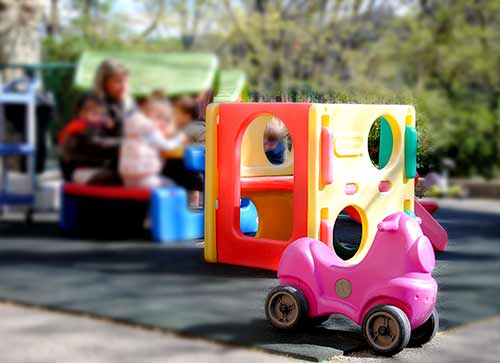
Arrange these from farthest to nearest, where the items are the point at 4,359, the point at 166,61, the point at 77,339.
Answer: the point at 166,61
the point at 77,339
the point at 4,359

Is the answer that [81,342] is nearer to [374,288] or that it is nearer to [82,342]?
[82,342]

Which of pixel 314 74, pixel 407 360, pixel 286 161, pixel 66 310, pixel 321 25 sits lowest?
pixel 66 310

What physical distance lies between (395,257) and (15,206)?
7268 mm

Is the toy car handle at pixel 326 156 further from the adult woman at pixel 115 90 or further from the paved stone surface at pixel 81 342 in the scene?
the adult woman at pixel 115 90

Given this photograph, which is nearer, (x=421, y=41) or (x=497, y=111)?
(x=421, y=41)

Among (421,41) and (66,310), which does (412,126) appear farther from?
(421,41)

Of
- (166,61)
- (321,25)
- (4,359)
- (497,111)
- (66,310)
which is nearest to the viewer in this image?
(4,359)

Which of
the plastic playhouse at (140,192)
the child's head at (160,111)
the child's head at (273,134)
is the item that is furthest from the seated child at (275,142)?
the plastic playhouse at (140,192)

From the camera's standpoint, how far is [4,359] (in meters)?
3.25

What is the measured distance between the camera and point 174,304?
4340 mm

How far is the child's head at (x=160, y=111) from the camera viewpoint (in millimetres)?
5395

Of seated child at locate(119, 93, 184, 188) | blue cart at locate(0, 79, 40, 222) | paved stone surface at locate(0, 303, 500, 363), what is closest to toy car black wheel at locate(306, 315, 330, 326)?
paved stone surface at locate(0, 303, 500, 363)

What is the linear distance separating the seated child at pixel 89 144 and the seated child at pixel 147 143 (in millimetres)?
161

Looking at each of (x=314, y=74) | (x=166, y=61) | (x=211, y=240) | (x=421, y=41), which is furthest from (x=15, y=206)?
(x=211, y=240)
